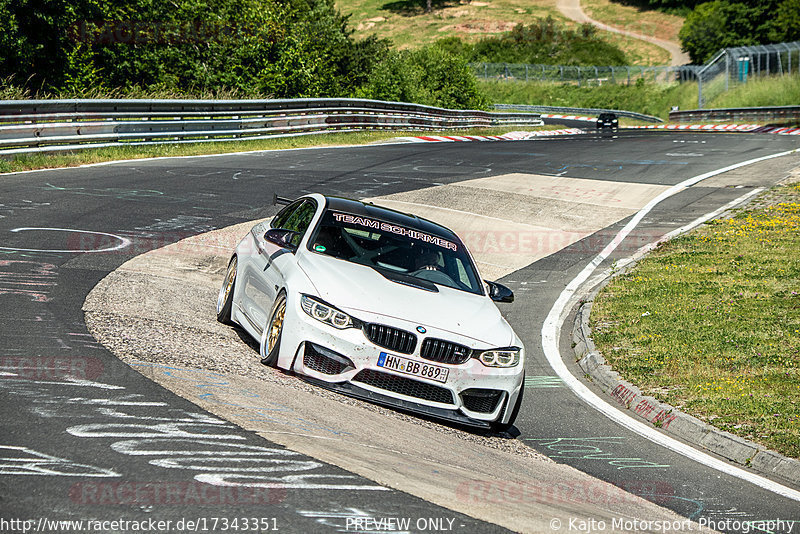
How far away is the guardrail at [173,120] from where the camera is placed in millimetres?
20078

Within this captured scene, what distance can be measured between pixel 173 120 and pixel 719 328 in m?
18.9

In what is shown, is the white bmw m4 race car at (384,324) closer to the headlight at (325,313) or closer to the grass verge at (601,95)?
the headlight at (325,313)

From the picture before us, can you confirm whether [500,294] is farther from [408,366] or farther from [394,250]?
[408,366]

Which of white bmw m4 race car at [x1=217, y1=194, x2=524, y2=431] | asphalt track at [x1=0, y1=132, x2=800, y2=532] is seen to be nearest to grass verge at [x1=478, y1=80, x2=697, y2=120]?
asphalt track at [x1=0, y1=132, x2=800, y2=532]

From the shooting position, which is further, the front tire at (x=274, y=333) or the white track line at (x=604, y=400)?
the front tire at (x=274, y=333)

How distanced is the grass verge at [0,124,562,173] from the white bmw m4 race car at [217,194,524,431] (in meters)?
13.1

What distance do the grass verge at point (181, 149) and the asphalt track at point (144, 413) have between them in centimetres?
126

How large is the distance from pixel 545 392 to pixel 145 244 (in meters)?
6.65

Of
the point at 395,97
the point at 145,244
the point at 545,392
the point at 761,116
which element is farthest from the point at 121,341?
the point at 761,116

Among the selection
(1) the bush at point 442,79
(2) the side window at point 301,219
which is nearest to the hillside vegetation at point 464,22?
(1) the bush at point 442,79

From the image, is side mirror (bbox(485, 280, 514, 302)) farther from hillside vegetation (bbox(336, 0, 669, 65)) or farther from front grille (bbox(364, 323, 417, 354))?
hillside vegetation (bbox(336, 0, 669, 65))

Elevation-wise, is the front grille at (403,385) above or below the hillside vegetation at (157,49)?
below

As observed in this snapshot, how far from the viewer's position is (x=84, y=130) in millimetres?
21969

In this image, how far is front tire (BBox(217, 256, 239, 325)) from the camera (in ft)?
30.1
